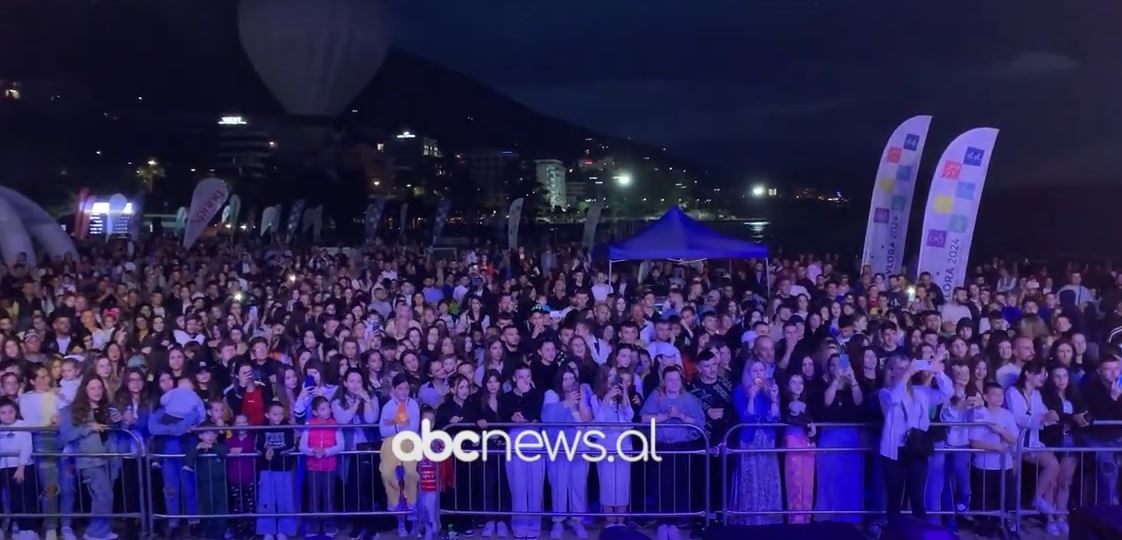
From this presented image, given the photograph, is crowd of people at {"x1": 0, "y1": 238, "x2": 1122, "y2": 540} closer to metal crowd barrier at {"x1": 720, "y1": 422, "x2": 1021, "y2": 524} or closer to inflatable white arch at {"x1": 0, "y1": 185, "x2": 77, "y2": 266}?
metal crowd barrier at {"x1": 720, "y1": 422, "x2": 1021, "y2": 524}

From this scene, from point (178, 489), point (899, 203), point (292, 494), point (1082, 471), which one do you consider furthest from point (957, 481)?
point (899, 203)

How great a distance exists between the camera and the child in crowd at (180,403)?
6.32 m

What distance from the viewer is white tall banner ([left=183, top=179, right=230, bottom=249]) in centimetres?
2094

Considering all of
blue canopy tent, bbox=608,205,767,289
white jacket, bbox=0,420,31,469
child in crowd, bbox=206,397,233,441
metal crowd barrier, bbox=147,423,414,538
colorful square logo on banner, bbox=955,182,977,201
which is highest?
colorful square logo on banner, bbox=955,182,977,201

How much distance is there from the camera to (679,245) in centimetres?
1348

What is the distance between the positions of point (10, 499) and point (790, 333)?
21.8ft

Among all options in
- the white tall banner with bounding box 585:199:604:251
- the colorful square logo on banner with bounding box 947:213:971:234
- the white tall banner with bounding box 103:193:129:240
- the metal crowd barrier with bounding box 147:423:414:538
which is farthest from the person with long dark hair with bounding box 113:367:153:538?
the white tall banner with bounding box 103:193:129:240

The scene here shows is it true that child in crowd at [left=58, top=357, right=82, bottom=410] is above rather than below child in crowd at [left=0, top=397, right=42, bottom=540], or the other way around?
above

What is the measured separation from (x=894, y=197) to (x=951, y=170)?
176 cm

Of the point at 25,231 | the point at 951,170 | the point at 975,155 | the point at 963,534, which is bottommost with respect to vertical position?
the point at 963,534

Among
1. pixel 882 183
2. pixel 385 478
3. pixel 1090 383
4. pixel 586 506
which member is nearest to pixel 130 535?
pixel 385 478

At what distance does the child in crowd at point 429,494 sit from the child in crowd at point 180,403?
1.75 metres

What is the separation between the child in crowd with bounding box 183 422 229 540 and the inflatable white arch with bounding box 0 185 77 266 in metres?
16.4

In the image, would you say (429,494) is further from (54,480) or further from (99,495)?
(54,480)
